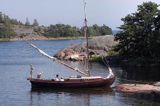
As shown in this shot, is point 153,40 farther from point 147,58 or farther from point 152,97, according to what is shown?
point 152,97

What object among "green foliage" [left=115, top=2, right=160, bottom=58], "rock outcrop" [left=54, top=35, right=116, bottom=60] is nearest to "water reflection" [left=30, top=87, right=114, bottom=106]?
"green foliage" [left=115, top=2, right=160, bottom=58]

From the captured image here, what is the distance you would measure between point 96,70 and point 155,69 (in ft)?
36.6

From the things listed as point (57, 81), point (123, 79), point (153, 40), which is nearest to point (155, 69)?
point (153, 40)

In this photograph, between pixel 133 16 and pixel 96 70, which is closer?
pixel 96 70

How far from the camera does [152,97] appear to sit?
60719 mm

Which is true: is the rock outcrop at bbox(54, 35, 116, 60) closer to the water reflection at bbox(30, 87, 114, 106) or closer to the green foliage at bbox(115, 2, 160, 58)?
the green foliage at bbox(115, 2, 160, 58)

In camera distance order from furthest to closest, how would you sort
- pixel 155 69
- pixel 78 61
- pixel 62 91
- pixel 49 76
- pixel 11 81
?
pixel 78 61
pixel 155 69
pixel 49 76
pixel 11 81
pixel 62 91

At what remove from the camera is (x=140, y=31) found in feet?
335

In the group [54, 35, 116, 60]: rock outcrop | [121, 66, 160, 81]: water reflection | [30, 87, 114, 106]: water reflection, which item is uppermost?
[54, 35, 116, 60]: rock outcrop

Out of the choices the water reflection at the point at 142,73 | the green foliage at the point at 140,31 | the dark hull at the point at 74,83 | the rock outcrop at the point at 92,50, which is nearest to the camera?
the dark hull at the point at 74,83

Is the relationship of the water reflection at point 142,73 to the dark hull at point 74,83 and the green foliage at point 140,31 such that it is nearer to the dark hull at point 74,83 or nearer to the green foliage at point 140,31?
the green foliage at point 140,31

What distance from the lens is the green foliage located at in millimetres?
99375

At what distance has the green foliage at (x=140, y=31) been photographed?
9938cm

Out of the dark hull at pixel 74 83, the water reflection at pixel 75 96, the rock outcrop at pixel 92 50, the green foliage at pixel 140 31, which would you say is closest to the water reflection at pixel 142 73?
the green foliage at pixel 140 31
